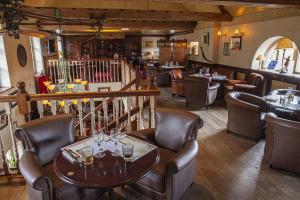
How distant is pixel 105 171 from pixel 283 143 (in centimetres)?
238

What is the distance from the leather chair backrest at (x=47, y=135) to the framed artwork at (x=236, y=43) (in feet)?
22.2

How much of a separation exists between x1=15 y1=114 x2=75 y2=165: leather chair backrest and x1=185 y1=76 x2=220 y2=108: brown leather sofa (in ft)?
13.1

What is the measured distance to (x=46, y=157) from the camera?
220 centimetres

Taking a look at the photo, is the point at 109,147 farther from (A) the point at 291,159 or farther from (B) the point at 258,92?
(B) the point at 258,92

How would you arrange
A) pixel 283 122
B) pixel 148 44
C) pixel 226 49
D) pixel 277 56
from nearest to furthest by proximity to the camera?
pixel 283 122 → pixel 277 56 → pixel 226 49 → pixel 148 44

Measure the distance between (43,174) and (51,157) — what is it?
624mm

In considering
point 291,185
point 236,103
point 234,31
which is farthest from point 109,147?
point 234,31

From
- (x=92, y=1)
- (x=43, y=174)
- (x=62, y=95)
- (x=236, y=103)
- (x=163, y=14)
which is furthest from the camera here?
(x=92, y=1)

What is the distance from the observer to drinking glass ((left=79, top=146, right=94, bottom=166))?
1.76 m

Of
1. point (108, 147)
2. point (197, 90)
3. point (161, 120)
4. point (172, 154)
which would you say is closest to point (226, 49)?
point (197, 90)

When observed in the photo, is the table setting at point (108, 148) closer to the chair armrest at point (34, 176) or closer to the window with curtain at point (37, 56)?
the chair armrest at point (34, 176)

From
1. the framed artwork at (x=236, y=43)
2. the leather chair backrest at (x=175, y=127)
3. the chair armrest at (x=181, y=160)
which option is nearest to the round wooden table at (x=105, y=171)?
the chair armrest at (x=181, y=160)

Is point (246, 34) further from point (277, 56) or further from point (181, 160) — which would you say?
point (181, 160)

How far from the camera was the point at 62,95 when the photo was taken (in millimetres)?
2619
